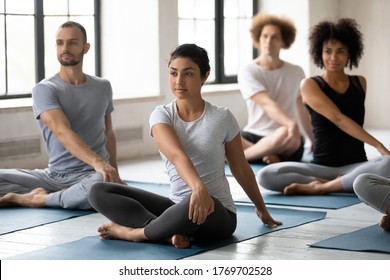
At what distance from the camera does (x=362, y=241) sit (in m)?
4.08

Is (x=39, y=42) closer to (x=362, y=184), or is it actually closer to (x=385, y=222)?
(x=362, y=184)

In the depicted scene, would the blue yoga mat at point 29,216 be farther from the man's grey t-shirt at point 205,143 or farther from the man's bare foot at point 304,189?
the man's bare foot at point 304,189

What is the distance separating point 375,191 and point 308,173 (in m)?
1.30

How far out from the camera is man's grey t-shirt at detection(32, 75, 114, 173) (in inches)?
201

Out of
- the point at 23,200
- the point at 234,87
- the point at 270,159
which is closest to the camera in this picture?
the point at 23,200

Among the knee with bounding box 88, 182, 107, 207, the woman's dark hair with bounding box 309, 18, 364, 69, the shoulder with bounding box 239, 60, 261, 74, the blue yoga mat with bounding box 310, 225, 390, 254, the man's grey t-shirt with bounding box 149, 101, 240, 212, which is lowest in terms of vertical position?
the blue yoga mat with bounding box 310, 225, 390, 254

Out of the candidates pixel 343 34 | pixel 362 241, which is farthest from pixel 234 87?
pixel 362 241

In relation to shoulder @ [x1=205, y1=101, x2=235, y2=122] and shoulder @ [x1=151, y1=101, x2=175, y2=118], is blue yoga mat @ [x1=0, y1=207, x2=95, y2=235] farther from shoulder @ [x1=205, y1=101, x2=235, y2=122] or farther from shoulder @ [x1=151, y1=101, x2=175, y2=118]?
shoulder @ [x1=205, y1=101, x2=235, y2=122]

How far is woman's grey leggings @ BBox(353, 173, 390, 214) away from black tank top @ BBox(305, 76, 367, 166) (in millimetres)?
1117

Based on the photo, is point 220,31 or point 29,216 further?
point 220,31

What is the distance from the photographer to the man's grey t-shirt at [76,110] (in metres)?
5.12

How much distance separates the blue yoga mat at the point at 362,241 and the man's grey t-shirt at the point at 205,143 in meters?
0.49

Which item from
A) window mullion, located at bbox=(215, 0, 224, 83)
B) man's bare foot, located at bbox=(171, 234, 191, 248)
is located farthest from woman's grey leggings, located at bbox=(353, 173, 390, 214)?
window mullion, located at bbox=(215, 0, 224, 83)

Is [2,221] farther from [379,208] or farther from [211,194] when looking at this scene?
[379,208]
